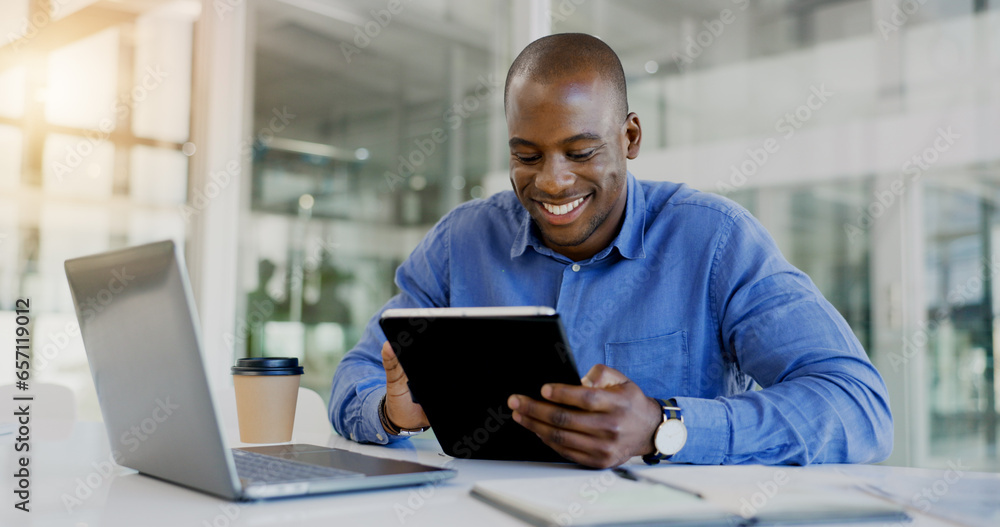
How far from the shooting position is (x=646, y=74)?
3256 millimetres

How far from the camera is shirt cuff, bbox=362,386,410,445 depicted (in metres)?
1.29

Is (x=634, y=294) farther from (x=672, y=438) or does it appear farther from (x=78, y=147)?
(x=78, y=147)

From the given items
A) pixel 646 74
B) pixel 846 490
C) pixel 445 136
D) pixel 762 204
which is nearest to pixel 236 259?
pixel 445 136

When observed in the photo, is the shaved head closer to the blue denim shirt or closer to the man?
the man

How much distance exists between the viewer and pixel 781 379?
1.25 meters

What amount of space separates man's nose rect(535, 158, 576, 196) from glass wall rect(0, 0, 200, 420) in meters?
2.53

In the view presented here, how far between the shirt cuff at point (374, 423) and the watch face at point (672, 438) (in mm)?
469

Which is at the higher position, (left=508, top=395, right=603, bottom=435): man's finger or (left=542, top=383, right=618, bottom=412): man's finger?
(left=542, top=383, right=618, bottom=412): man's finger

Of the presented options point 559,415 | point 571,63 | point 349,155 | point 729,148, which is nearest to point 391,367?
point 559,415

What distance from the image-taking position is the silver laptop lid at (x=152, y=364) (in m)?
0.73

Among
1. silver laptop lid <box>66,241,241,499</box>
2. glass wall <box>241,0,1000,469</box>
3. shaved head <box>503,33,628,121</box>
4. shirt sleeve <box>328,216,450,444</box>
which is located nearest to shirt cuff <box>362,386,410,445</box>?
shirt sleeve <box>328,216,450,444</box>

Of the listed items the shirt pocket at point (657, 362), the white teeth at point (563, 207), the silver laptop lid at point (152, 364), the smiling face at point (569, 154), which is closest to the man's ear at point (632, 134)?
the smiling face at point (569, 154)

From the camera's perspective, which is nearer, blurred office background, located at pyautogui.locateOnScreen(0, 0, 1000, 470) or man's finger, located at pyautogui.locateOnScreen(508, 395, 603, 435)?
man's finger, located at pyautogui.locateOnScreen(508, 395, 603, 435)

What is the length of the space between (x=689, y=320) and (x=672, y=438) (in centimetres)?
44
